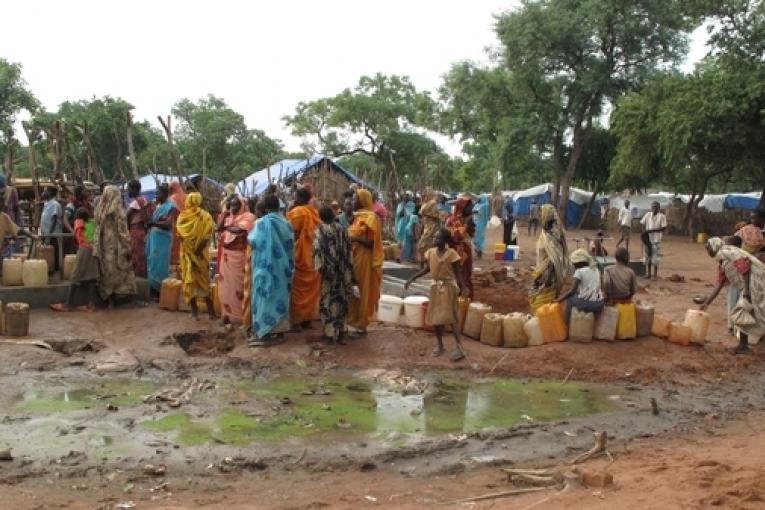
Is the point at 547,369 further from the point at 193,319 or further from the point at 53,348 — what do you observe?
the point at 53,348

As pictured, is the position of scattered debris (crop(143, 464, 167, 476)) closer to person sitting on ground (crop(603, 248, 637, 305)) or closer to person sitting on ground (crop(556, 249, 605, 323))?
person sitting on ground (crop(556, 249, 605, 323))

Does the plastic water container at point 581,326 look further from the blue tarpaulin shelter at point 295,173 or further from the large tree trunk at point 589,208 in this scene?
the large tree trunk at point 589,208

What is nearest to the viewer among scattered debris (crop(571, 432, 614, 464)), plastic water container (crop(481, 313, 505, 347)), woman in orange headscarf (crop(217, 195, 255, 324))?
scattered debris (crop(571, 432, 614, 464))

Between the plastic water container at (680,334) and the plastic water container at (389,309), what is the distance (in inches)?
125

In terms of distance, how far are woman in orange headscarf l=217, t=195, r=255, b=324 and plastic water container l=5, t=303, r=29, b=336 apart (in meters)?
2.19

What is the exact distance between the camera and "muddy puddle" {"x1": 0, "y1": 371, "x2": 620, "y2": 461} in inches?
222

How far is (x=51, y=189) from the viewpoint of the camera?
11.4m

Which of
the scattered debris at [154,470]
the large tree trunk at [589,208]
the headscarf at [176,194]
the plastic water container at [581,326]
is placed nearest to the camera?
the scattered debris at [154,470]

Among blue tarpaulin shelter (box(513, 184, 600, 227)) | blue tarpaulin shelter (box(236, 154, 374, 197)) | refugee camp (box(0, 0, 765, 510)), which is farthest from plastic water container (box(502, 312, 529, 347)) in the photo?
blue tarpaulin shelter (box(513, 184, 600, 227))

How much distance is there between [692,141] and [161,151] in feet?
79.1

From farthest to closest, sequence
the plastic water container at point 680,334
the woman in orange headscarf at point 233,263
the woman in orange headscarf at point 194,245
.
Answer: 1. the woman in orange headscarf at point 194,245
2. the woman in orange headscarf at point 233,263
3. the plastic water container at point 680,334

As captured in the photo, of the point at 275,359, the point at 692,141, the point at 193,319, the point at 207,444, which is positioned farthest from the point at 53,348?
the point at 692,141

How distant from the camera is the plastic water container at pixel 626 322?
859 centimetres

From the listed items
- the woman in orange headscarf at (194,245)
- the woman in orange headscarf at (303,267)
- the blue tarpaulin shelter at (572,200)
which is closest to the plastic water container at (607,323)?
the woman in orange headscarf at (303,267)
